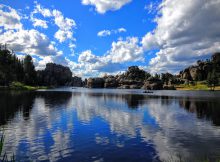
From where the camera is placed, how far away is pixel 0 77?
19300cm

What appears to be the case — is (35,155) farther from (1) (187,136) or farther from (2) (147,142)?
(1) (187,136)

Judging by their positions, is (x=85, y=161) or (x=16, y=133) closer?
(x=85, y=161)

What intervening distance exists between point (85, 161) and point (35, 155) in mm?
5811

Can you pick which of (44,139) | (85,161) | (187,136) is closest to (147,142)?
(187,136)

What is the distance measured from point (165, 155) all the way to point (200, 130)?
60.5 ft

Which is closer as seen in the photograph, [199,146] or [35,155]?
[35,155]

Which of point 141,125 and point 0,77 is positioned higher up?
point 0,77

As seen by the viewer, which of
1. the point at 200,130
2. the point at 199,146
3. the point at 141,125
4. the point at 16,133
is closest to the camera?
the point at 199,146

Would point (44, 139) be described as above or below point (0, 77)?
below

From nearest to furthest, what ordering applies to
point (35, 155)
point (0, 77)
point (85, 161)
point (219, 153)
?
1. point (85, 161)
2. point (35, 155)
3. point (219, 153)
4. point (0, 77)

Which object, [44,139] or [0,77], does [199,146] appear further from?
[0,77]

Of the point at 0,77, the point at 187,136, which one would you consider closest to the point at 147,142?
the point at 187,136

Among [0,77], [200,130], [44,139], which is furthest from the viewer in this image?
[0,77]

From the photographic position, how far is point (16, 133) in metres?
36.6
